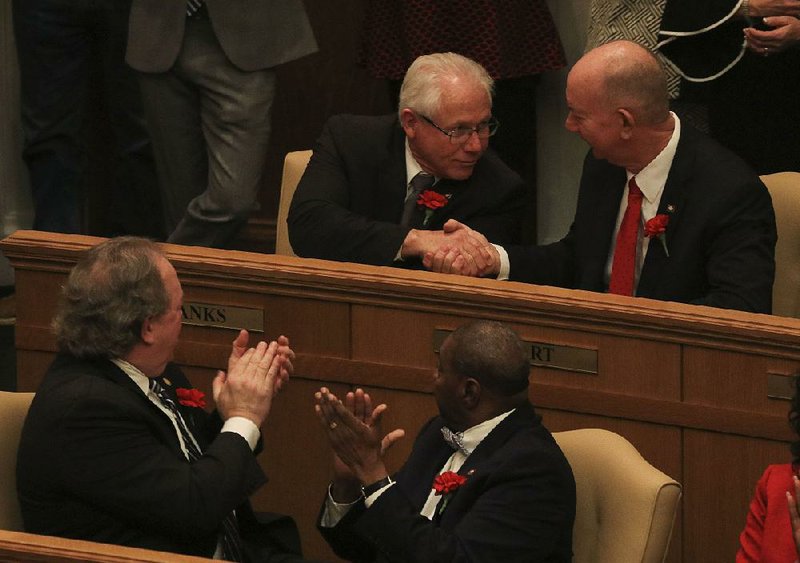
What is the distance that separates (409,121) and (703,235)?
92 cm

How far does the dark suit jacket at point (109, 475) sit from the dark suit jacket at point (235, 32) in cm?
223

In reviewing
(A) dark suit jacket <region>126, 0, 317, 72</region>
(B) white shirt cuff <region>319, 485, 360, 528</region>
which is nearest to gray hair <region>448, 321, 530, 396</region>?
(B) white shirt cuff <region>319, 485, 360, 528</region>

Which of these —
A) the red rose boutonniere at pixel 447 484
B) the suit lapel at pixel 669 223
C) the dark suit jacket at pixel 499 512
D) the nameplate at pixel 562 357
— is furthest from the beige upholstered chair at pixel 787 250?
the red rose boutonniere at pixel 447 484

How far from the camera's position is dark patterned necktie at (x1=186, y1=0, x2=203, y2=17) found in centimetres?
534

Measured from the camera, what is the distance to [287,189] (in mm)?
4848

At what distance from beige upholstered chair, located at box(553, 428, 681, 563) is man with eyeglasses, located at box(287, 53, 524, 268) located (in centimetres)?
112

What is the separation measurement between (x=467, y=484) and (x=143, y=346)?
706mm

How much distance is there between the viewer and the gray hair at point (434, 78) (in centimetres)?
454

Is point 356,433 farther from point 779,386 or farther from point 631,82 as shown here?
point 631,82

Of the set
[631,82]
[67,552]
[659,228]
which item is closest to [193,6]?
[631,82]

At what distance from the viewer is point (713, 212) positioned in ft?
13.5

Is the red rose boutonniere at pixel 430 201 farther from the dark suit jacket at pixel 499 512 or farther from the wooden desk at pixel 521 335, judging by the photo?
the dark suit jacket at pixel 499 512

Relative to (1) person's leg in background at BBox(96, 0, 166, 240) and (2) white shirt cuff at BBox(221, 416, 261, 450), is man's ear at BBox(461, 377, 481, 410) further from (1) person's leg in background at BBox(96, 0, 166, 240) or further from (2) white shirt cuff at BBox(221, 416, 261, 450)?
(1) person's leg in background at BBox(96, 0, 166, 240)

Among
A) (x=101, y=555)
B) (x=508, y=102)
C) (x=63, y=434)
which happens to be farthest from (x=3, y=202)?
(x=101, y=555)
